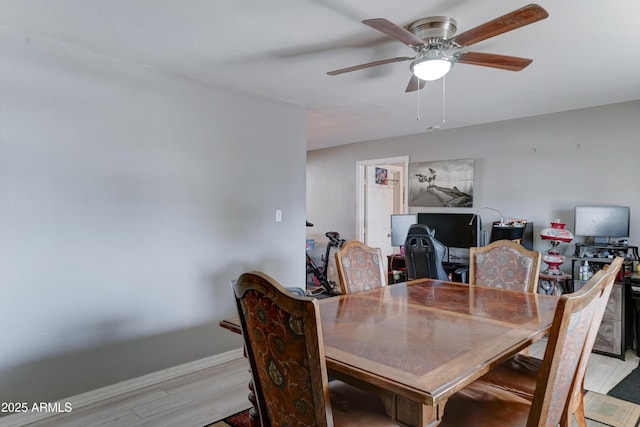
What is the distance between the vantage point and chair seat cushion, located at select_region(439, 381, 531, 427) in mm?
1374

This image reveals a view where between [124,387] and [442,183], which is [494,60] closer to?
[442,183]

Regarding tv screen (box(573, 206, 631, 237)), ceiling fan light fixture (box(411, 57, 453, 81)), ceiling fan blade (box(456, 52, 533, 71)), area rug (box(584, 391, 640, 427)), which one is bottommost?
area rug (box(584, 391, 640, 427))

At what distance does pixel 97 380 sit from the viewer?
2.47 metres

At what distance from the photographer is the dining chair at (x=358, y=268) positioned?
8.09 feet

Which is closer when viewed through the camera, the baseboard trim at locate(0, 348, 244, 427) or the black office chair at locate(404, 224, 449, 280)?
the baseboard trim at locate(0, 348, 244, 427)

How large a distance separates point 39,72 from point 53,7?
1.72 feet

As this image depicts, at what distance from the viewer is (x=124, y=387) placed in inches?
101

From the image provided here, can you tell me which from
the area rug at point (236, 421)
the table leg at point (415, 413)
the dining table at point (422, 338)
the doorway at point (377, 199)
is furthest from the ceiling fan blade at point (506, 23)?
the doorway at point (377, 199)

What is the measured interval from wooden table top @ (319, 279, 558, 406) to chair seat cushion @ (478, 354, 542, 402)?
26 centimetres

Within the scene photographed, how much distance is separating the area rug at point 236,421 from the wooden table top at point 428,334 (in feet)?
2.86

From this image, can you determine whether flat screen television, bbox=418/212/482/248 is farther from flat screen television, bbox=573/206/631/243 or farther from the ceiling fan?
the ceiling fan

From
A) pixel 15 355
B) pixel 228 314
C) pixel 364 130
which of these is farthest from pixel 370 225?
pixel 15 355

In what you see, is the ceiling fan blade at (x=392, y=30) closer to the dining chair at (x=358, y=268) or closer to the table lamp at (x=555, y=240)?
the dining chair at (x=358, y=268)

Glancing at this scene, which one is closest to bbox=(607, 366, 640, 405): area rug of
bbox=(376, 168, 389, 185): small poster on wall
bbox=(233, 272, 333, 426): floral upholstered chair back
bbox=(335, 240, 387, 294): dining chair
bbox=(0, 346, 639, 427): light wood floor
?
bbox=(0, 346, 639, 427): light wood floor
